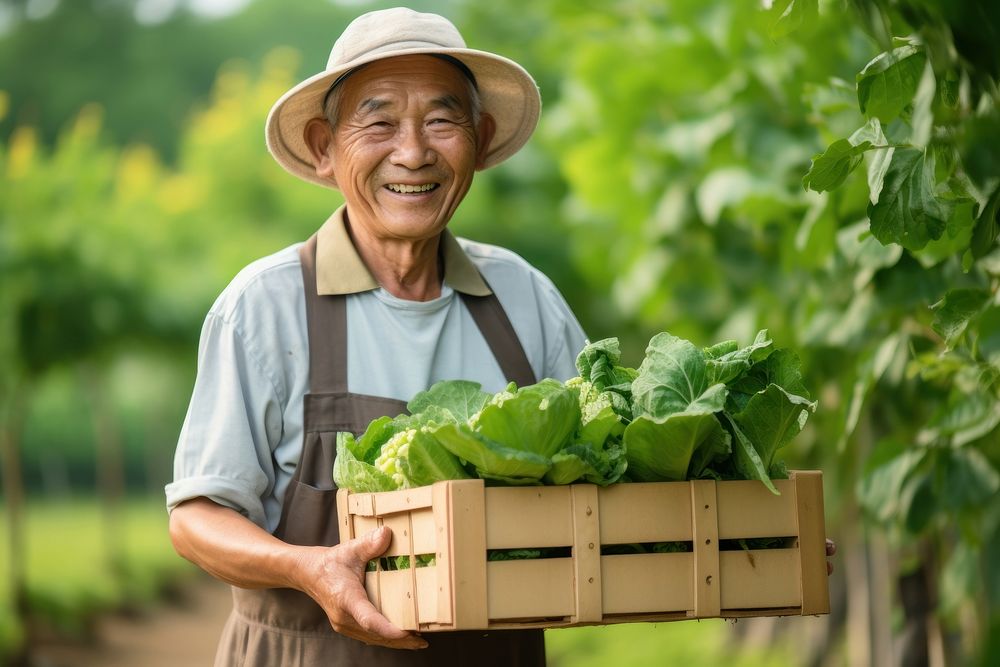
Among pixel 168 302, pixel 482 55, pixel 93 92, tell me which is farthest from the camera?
pixel 93 92

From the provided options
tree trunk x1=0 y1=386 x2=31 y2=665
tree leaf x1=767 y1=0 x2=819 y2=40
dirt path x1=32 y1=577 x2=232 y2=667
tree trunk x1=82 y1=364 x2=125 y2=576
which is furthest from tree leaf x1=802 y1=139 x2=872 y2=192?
tree trunk x1=82 y1=364 x2=125 y2=576

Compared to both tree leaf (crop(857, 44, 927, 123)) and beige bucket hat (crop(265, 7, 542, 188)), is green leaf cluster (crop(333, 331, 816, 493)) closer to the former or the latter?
tree leaf (crop(857, 44, 927, 123))

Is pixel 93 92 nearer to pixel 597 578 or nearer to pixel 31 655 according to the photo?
pixel 31 655

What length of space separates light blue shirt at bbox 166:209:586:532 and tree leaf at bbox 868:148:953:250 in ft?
3.78

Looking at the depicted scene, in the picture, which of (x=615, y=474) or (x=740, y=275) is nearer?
(x=615, y=474)

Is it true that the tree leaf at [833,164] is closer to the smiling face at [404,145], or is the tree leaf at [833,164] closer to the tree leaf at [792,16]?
the tree leaf at [792,16]

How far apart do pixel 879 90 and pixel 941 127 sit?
172mm

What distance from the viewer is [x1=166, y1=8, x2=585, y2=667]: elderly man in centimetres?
329

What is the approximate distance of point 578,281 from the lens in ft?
45.3

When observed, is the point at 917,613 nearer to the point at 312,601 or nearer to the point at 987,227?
the point at 312,601

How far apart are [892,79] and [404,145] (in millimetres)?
1221

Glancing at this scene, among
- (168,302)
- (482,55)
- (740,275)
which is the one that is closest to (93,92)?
(168,302)

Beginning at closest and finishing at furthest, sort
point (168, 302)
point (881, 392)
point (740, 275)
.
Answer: point (881, 392), point (740, 275), point (168, 302)

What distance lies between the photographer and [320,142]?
3.80 metres
